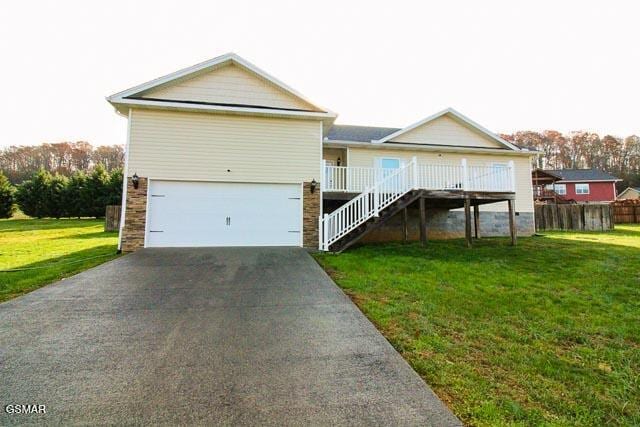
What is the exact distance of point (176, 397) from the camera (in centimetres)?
213

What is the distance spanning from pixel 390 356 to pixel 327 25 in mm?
8846

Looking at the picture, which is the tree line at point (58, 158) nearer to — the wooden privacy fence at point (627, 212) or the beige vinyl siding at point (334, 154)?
the beige vinyl siding at point (334, 154)

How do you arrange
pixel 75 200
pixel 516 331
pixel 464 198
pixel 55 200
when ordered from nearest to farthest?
pixel 516 331, pixel 464 198, pixel 55 200, pixel 75 200

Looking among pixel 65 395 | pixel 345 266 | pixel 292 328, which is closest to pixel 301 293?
pixel 292 328

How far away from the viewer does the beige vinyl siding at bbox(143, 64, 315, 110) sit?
977 cm

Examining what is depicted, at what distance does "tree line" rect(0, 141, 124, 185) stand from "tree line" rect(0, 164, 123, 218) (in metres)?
16.9

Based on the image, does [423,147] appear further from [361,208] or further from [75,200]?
[75,200]

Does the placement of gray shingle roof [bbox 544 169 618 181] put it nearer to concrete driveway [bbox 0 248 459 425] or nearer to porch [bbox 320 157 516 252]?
porch [bbox 320 157 516 252]

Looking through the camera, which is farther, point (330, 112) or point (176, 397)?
point (330, 112)

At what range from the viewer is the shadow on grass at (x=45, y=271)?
4996 mm

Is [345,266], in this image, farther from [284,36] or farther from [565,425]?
[284,36]

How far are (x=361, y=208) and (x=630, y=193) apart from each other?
50421 millimetres

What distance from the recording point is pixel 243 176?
956 cm

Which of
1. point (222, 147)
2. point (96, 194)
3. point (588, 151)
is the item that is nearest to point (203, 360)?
point (222, 147)
